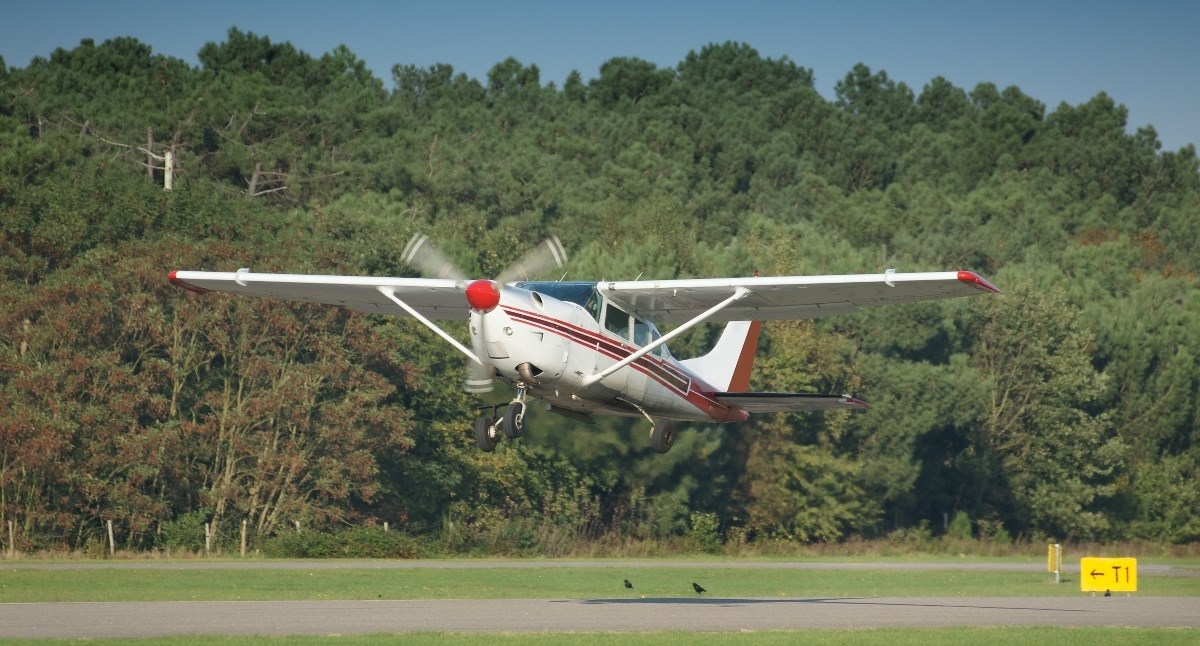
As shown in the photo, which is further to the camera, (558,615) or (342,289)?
(342,289)

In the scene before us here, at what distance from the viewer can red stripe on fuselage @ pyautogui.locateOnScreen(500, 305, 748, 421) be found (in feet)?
74.2

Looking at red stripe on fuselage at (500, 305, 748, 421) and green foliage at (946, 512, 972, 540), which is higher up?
red stripe on fuselage at (500, 305, 748, 421)

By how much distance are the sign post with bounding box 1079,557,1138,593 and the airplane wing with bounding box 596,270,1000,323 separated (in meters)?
9.80

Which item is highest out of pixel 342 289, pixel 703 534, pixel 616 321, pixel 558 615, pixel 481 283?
pixel 342 289

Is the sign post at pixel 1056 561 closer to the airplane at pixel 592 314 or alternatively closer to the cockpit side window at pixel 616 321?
the airplane at pixel 592 314

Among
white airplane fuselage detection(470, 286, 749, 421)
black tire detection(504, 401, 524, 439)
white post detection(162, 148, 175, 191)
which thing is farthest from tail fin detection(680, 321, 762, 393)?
white post detection(162, 148, 175, 191)

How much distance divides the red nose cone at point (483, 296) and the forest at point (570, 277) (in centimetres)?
1207

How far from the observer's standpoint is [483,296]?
2214 cm

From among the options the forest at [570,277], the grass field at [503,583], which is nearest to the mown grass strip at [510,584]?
the grass field at [503,583]

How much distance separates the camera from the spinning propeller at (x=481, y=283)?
2220 centimetres

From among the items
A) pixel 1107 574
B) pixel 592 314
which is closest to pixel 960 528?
pixel 1107 574

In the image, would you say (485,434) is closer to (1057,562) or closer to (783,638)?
(783,638)

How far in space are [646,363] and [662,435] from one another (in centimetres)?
125

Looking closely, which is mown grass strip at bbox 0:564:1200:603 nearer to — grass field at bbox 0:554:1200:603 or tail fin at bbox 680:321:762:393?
grass field at bbox 0:554:1200:603
